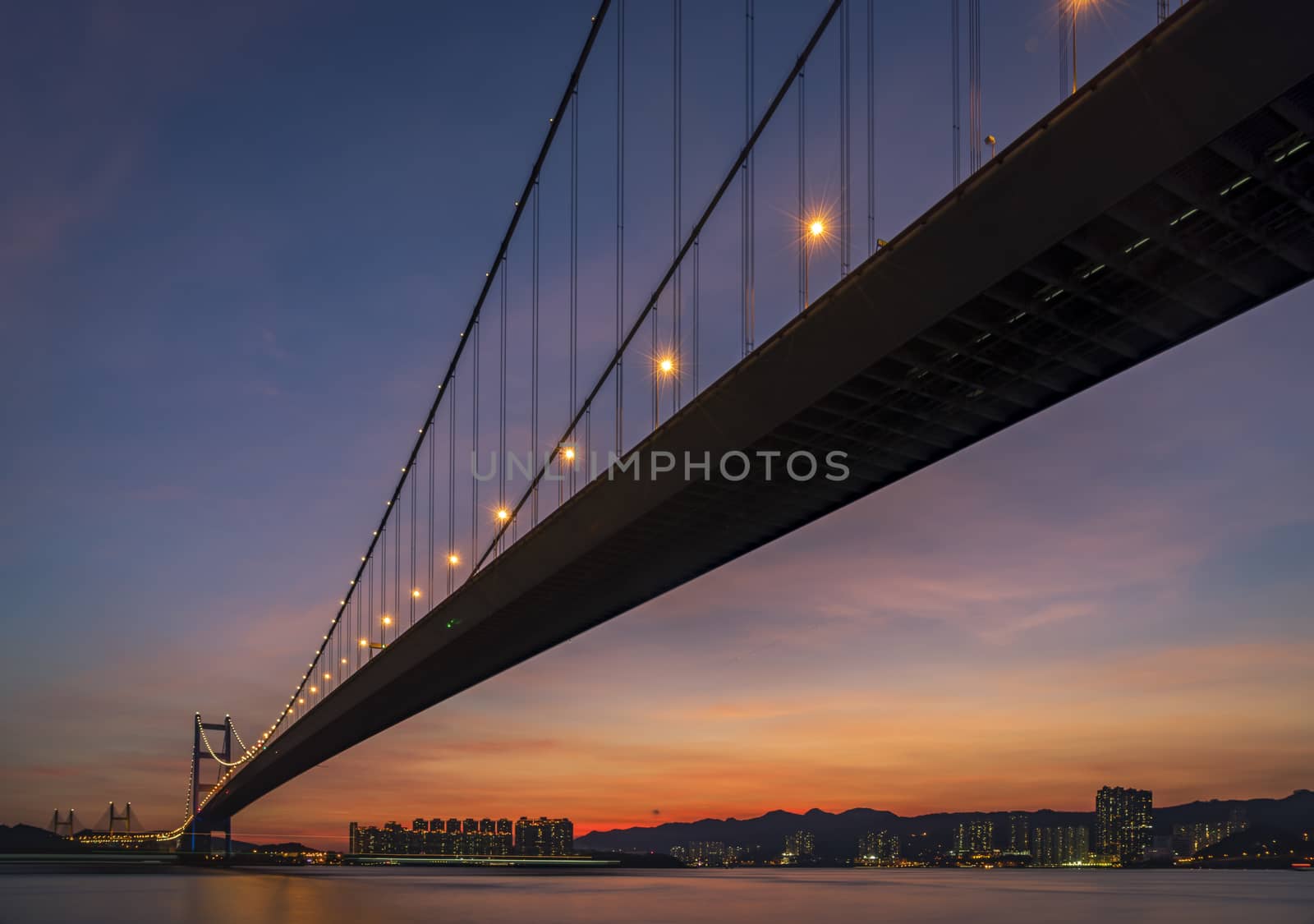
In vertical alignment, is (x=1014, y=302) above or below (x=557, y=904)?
above

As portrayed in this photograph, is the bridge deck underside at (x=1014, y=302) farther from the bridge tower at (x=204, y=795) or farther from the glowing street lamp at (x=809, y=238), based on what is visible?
the bridge tower at (x=204, y=795)

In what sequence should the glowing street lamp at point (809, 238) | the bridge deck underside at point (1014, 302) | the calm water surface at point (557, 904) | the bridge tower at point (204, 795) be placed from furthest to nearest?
the bridge tower at point (204, 795) < the calm water surface at point (557, 904) < the glowing street lamp at point (809, 238) < the bridge deck underside at point (1014, 302)

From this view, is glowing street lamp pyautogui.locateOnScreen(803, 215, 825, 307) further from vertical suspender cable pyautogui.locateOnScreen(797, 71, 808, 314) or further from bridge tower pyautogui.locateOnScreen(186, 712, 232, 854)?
bridge tower pyautogui.locateOnScreen(186, 712, 232, 854)

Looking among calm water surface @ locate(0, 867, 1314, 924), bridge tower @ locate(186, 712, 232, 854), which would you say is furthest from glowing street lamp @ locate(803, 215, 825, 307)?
bridge tower @ locate(186, 712, 232, 854)

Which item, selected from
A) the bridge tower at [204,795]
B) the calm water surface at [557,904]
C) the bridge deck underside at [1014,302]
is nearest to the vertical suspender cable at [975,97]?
the bridge deck underside at [1014,302]

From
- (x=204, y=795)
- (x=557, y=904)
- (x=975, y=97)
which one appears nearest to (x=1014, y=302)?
(x=975, y=97)

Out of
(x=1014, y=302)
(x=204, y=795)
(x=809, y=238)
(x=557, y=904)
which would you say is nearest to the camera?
(x=1014, y=302)

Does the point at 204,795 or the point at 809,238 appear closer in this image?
the point at 809,238

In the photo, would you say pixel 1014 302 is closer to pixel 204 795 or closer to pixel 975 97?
pixel 975 97
